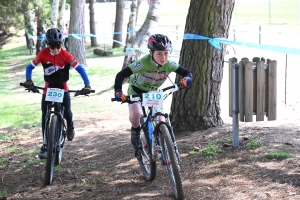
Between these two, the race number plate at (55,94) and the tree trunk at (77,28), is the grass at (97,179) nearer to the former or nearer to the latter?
the race number plate at (55,94)

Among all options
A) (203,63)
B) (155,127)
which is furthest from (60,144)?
(203,63)

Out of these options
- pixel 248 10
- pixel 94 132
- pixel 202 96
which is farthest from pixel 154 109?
pixel 248 10

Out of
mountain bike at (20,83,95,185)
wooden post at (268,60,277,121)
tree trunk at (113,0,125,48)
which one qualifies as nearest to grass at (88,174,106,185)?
mountain bike at (20,83,95,185)

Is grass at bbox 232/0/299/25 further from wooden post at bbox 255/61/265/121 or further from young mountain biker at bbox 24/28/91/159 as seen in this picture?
young mountain biker at bbox 24/28/91/159

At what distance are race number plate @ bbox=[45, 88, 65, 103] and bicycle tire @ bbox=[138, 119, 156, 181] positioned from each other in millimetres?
1114

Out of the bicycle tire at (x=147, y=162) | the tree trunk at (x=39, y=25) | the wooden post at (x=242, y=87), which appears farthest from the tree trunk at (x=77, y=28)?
the bicycle tire at (x=147, y=162)

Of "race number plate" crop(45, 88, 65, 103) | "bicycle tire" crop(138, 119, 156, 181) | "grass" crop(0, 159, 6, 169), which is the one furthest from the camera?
"grass" crop(0, 159, 6, 169)

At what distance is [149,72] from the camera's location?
5.93 m

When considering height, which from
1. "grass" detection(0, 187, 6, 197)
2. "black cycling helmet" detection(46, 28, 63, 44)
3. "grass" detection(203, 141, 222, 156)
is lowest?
"grass" detection(0, 187, 6, 197)

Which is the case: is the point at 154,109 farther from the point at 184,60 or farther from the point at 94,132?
the point at 94,132

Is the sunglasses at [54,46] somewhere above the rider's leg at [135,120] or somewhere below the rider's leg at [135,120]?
above

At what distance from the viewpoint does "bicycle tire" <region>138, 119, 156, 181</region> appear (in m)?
5.89

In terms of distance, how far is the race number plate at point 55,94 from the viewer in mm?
6414

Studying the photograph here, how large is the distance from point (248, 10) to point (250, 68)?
46.2 m
